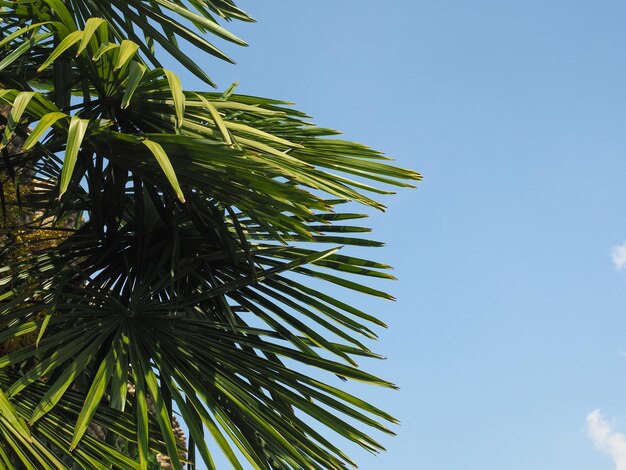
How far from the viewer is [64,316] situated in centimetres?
284

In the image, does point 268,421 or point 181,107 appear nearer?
point 181,107

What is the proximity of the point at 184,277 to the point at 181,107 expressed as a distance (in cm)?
107

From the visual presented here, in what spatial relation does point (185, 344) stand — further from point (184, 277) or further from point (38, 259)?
Answer: point (38, 259)

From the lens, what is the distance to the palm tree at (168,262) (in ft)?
8.18

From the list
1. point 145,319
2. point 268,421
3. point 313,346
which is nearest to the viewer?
point 268,421

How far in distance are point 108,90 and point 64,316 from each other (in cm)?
75

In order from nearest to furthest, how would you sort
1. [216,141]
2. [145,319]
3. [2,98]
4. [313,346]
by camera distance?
[2,98], [216,141], [145,319], [313,346]

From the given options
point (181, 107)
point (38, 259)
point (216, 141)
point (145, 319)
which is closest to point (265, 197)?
point (216, 141)

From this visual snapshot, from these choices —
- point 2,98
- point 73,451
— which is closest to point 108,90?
point 2,98

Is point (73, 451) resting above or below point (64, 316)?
below

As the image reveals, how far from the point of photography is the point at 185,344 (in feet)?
9.10

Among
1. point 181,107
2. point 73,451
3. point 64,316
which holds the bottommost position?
point 73,451

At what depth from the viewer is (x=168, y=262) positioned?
3305mm

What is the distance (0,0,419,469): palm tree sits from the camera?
2.49 meters
